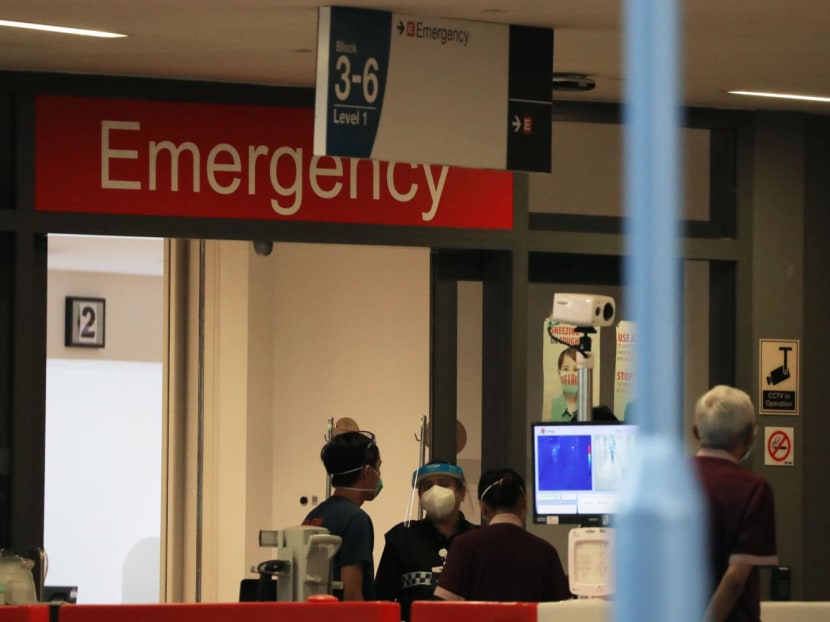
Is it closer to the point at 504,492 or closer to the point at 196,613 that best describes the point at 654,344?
the point at 196,613

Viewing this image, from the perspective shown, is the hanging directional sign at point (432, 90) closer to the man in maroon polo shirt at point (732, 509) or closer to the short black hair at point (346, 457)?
the short black hair at point (346, 457)

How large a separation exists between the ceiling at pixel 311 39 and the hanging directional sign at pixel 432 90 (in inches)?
3.2

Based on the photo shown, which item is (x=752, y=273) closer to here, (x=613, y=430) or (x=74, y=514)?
(x=613, y=430)

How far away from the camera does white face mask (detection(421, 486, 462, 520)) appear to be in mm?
5262

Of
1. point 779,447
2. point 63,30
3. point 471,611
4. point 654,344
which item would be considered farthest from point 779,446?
point 654,344

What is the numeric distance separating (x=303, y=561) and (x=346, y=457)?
678mm

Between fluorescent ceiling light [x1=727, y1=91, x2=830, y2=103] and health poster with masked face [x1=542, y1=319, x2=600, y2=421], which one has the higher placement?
fluorescent ceiling light [x1=727, y1=91, x2=830, y2=103]

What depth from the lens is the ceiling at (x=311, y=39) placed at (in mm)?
5066

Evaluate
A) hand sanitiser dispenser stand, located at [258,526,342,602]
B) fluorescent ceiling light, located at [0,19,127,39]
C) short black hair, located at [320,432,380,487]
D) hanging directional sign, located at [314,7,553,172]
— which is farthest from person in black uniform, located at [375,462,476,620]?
fluorescent ceiling light, located at [0,19,127,39]

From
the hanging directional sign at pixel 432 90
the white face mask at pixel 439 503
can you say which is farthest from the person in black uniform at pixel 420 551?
the hanging directional sign at pixel 432 90

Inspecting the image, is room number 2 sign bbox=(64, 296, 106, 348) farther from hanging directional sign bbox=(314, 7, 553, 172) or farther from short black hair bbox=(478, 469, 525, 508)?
short black hair bbox=(478, 469, 525, 508)

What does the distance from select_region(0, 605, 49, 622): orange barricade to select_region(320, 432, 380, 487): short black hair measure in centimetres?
128

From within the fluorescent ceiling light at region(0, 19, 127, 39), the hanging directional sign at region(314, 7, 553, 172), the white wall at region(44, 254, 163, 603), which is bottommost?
the white wall at region(44, 254, 163, 603)

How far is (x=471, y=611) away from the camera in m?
4.17
